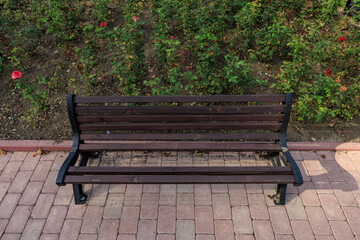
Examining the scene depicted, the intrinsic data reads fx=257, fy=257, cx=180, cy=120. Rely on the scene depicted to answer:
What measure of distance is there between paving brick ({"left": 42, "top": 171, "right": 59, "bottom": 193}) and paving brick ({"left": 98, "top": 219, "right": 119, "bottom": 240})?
2.54ft

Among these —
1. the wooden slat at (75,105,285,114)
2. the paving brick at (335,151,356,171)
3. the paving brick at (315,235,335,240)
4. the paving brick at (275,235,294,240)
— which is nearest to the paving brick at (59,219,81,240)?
the wooden slat at (75,105,285,114)

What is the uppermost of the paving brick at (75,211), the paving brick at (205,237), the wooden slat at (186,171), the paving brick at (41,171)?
the wooden slat at (186,171)

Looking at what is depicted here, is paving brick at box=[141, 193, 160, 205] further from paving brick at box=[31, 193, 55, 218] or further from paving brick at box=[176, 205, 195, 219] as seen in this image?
paving brick at box=[31, 193, 55, 218]

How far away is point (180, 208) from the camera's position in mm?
2832

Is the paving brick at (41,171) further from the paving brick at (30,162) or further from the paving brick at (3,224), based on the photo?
the paving brick at (3,224)

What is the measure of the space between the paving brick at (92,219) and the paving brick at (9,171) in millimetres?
1138

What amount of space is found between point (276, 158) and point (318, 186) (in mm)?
571

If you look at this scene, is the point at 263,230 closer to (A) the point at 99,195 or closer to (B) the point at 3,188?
(A) the point at 99,195

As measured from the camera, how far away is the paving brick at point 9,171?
123 inches

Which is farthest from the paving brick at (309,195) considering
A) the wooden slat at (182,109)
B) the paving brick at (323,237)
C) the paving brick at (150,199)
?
the paving brick at (150,199)

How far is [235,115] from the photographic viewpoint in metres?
2.74

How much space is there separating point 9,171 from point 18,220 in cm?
74

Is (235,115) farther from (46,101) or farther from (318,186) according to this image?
(46,101)

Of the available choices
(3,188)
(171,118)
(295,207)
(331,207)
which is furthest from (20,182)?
(331,207)
